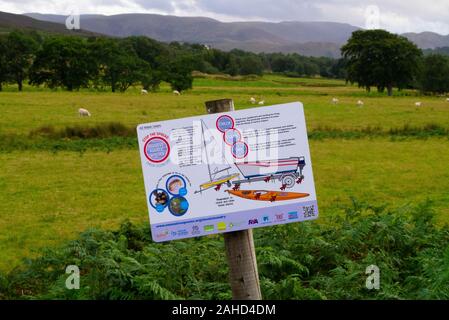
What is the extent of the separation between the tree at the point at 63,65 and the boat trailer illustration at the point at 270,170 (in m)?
78.0

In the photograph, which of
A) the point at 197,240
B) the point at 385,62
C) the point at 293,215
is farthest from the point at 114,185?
the point at 385,62

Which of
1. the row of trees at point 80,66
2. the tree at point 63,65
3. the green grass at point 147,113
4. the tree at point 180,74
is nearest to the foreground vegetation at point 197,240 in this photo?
the green grass at point 147,113

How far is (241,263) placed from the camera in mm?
6039

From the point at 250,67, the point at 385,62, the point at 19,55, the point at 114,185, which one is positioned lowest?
the point at 114,185

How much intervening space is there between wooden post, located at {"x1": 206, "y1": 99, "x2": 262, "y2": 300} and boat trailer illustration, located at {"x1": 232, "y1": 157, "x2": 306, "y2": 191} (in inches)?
23.6

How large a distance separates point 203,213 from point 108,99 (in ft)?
167

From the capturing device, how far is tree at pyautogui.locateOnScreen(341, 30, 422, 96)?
266 ft

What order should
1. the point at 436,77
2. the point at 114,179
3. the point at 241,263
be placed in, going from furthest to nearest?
the point at 436,77 → the point at 114,179 → the point at 241,263

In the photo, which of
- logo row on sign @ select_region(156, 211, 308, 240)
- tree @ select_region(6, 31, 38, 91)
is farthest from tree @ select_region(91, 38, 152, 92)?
logo row on sign @ select_region(156, 211, 308, 240)

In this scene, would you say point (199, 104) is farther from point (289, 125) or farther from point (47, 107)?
point (289, 125)

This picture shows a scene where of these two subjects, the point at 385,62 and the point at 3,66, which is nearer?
the point at 385,62

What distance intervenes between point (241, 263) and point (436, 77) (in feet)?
322

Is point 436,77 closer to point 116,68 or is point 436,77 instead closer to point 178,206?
point 116,68

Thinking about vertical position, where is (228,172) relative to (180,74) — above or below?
below
